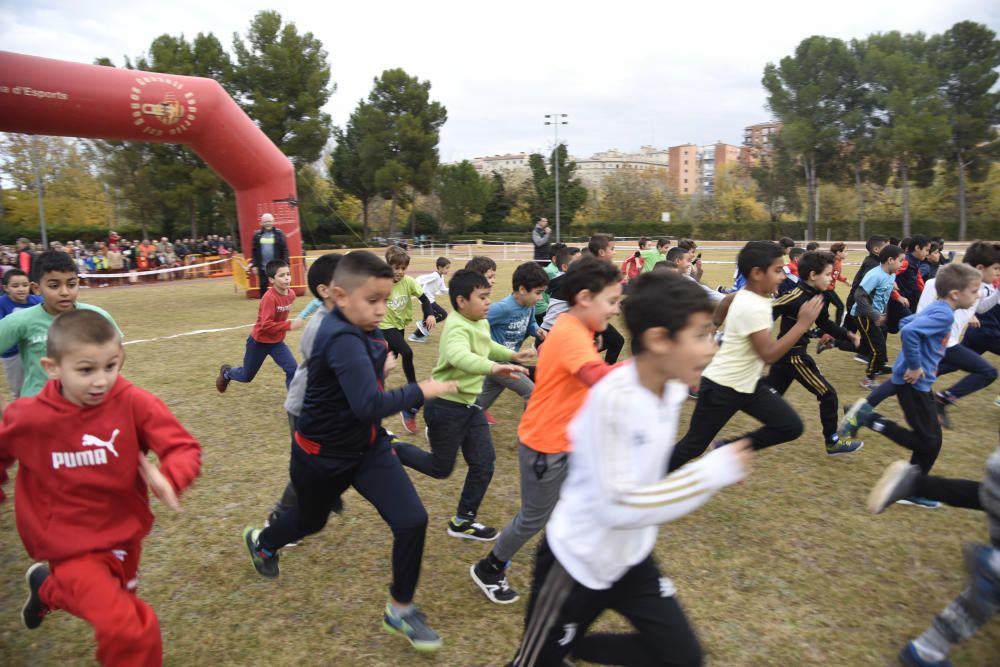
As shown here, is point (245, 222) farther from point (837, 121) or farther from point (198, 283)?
point (837, 121)

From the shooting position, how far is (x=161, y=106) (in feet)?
45.0

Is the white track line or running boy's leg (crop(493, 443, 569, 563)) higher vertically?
running boy's leg (crop(493, 443, 569, 563))

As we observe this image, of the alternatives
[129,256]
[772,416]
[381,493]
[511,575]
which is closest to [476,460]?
[511,575]

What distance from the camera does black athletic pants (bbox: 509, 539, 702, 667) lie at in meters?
2.08

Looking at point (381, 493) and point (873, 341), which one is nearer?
point (381, 493)

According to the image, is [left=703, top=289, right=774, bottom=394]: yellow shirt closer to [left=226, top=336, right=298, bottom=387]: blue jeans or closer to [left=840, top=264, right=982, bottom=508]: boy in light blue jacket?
[left=840, top=264, right=982, bottom=508]: boy in light blue jacket

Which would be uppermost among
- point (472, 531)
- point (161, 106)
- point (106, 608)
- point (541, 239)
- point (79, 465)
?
point (161, 106)

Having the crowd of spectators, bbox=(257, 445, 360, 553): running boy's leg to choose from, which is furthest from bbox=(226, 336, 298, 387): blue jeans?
the crowd of spectators

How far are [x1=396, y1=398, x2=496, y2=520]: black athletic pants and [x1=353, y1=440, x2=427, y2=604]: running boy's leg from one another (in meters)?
0.86

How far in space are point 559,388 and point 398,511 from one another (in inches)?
36.6

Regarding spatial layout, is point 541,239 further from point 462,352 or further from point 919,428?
point 462,352

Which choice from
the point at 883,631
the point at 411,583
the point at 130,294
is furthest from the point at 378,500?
the point at 130,294

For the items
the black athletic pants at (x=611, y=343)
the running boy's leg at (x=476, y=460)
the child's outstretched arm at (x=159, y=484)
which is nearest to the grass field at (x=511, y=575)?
the running boy's leg at (x=476, y=460)

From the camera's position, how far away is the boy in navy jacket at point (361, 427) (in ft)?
8.96
